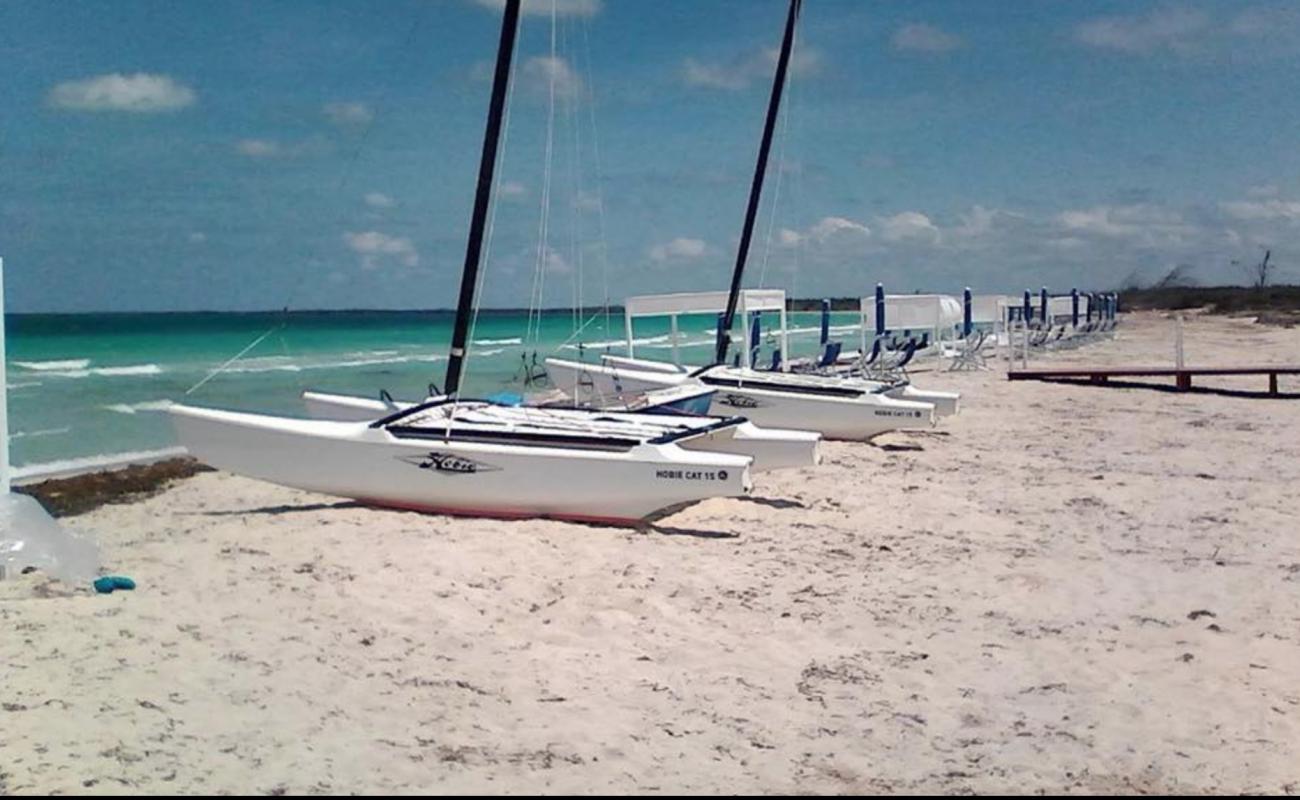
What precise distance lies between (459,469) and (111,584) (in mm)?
2687

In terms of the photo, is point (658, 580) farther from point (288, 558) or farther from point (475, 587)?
point (288, 558)

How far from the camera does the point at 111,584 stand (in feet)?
20.5

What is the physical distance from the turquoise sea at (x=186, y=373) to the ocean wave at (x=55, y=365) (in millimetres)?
30

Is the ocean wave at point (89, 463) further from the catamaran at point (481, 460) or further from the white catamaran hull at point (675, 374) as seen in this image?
the white catamaran hull at point (675, 374)

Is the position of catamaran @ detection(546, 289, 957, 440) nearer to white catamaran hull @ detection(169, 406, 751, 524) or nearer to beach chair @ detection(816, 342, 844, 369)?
white catamaran hull @ detection(169, 406, 751, 524)

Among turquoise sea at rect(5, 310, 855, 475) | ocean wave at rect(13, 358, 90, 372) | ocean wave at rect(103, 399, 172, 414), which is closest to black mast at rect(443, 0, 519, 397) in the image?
turquoise sea at rect(5, 310, 855, 475)

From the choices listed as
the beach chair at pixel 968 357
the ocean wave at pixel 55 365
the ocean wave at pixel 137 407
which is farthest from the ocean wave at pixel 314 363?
the beach chair at pixel 968 357

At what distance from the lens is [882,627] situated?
5844 millimetres

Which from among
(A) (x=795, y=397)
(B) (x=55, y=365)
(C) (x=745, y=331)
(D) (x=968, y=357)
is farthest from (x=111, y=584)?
(B) (x=55, y=365)

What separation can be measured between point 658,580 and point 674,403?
4.44m

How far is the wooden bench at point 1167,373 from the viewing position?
60.1ft

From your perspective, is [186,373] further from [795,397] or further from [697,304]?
[795,397]

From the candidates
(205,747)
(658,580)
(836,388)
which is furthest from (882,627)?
(836,388)

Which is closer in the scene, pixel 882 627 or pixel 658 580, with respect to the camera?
pixel 882 627
